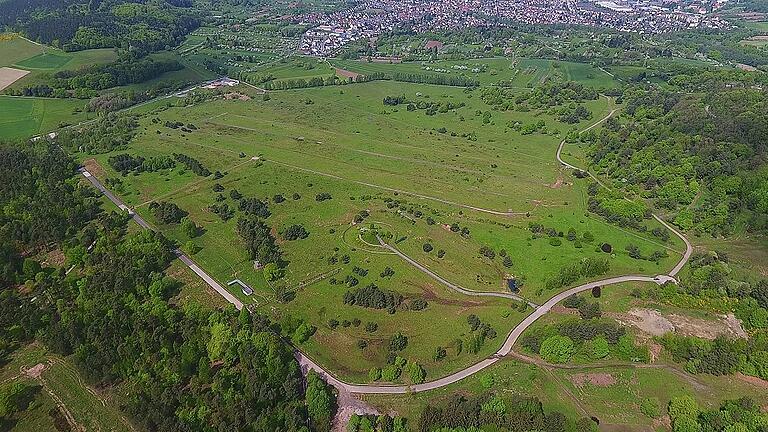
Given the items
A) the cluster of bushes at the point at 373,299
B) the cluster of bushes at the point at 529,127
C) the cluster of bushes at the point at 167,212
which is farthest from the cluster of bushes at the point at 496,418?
the cluster of bushes at the point at 529,127

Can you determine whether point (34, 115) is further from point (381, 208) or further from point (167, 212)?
point (381, 208)

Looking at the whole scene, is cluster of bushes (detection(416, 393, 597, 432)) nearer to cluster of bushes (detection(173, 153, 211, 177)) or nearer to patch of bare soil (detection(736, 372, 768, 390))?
patch of bare soil (detection(736, 372, 768, 390))

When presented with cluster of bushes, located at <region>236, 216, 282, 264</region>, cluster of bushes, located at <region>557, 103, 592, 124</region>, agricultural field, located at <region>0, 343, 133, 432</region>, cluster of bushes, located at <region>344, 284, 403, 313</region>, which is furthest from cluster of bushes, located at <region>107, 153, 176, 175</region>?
cluster of bushes, located at <region>557, 103, 592, 124</region>

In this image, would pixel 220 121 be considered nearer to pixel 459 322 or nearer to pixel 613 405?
pixel 459 322

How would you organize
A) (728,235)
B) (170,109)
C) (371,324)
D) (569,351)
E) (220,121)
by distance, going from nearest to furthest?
(569,351) → (371,324) → (728,235) → (220,121) → (170,109)

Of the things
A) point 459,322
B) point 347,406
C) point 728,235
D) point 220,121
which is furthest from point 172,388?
point 220,121
